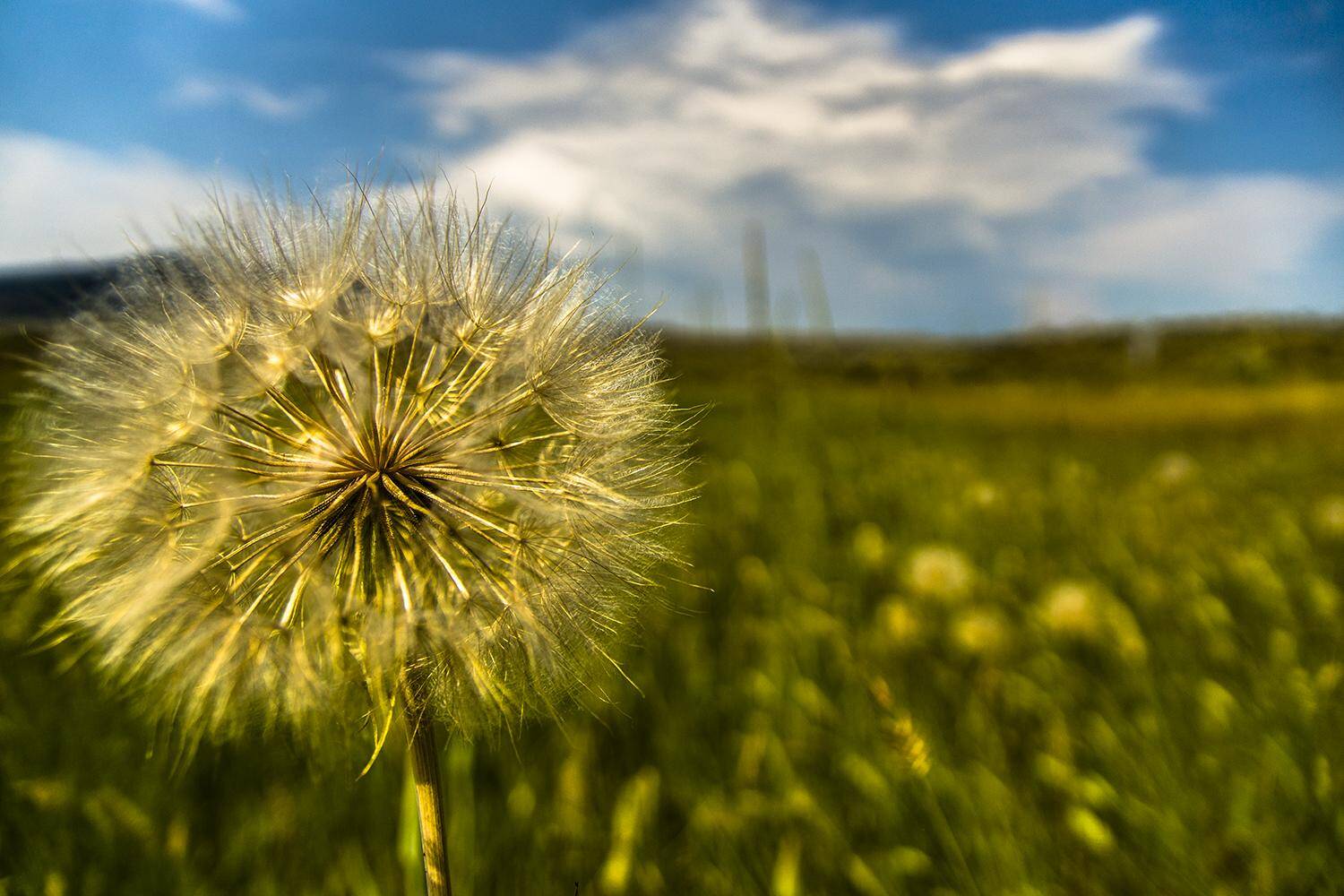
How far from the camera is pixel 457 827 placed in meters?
1.99

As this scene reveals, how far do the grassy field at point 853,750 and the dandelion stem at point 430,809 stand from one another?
0.08m

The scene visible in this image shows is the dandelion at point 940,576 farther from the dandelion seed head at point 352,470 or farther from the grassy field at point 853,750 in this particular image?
the dandelion seed head at point 352,470

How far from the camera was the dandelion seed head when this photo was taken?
3.10 feet

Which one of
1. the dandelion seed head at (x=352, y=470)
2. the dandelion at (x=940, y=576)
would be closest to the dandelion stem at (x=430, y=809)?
the dandelion seed head at (x=352, y=470)

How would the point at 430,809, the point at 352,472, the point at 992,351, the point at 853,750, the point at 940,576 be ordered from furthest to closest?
the point at 992,351, the point at 940,576, the point at 853,750, the point at 352,472, the point at 430,809

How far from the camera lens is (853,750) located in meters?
2.51

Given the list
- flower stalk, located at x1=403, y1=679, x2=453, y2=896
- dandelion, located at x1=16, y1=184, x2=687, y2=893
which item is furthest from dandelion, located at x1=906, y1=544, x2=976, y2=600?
flower stalk, located at x1=403, y1=679, x2=453, y2=896

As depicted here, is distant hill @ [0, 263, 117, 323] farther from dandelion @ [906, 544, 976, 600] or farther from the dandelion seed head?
dandelion @ [906, 544, 976, 600]

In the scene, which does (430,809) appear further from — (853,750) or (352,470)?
(853,750)

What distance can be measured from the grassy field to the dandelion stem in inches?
3.3

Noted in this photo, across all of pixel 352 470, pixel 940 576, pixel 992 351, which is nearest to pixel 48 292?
pixel 352 470

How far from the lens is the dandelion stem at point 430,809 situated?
28.9 inches

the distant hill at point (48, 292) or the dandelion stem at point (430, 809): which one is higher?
the distant hill at point (48, 292)

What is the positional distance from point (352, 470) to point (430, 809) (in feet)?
1.40
